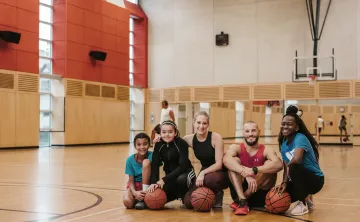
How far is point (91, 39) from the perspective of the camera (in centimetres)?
2542

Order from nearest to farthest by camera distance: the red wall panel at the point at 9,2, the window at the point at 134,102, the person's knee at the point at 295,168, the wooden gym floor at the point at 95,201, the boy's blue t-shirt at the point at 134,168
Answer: the wooden gym floor at the point at 95,201 → the person's knee at the point at 295,168 → the boy's blue t-shirt at the point at 134,168 → the red wall panel at the point at 9,2 → the window at the point at 134,102

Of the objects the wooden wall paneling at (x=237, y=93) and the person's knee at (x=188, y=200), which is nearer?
the person's knee at (x=188, y=200)

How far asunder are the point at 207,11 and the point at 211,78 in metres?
3.78

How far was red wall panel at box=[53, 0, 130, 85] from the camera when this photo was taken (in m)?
23.9

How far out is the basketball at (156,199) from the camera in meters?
5.98

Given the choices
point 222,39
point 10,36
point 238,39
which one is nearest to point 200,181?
point 10,36

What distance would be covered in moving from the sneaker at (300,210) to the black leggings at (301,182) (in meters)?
0.06

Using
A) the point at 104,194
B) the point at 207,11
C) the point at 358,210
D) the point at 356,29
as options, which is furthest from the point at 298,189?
the point at 207,11

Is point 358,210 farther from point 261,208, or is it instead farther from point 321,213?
point 261,208

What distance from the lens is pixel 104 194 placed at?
736 cm

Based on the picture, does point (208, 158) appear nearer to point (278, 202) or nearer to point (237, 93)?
point (278, 202)

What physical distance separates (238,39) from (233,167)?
2168 cm

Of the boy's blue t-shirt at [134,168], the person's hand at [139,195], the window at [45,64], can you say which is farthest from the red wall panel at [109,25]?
the person's hand at [139,195]

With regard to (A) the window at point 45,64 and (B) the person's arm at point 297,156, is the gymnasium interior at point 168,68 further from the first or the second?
(B) the person's arm at point 297,156
